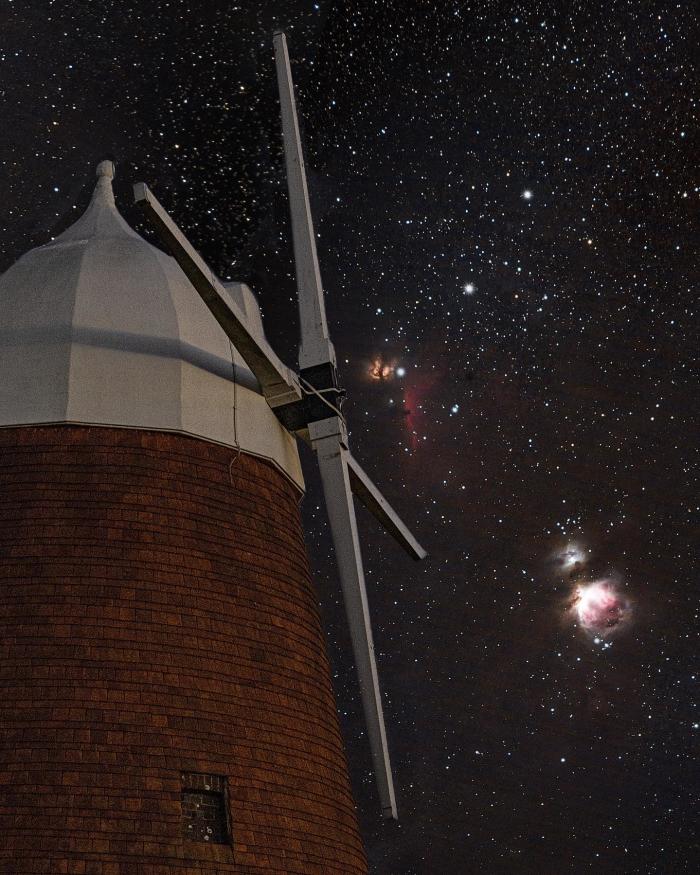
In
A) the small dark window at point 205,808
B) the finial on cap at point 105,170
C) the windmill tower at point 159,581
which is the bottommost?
the small dark window at point 205,808

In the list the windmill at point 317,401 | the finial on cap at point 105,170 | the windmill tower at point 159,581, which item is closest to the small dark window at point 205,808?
the windmill tower at point 159,581

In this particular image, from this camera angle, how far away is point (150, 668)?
24.7ft

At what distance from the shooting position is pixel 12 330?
890 centimetres

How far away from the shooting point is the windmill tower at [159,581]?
7031 mm

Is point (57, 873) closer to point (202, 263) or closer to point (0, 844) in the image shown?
point (0, 844)

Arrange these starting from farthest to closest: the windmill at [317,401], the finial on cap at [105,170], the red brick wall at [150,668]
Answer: the finial on cap at [105,170]
the windmill at [317,401]
the red brick wall at [150,668]

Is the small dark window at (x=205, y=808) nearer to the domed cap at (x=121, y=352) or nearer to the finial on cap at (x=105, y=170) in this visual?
the domed cap at (x=121, y=352)

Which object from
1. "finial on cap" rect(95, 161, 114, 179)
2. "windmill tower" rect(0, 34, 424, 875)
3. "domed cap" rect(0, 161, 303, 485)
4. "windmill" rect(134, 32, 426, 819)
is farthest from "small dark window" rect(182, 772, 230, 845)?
"finial on cap" rect(95, 161, 114, 179)

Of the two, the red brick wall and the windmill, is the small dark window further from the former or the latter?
the windmill

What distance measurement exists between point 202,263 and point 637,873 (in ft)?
45.1

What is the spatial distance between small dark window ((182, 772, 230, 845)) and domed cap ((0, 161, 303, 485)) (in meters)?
2.56

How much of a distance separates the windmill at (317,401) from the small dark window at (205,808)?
2064mm

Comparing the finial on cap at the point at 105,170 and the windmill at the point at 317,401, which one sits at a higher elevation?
the finial on cap at the point at 105,170

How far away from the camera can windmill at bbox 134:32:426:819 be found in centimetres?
905
